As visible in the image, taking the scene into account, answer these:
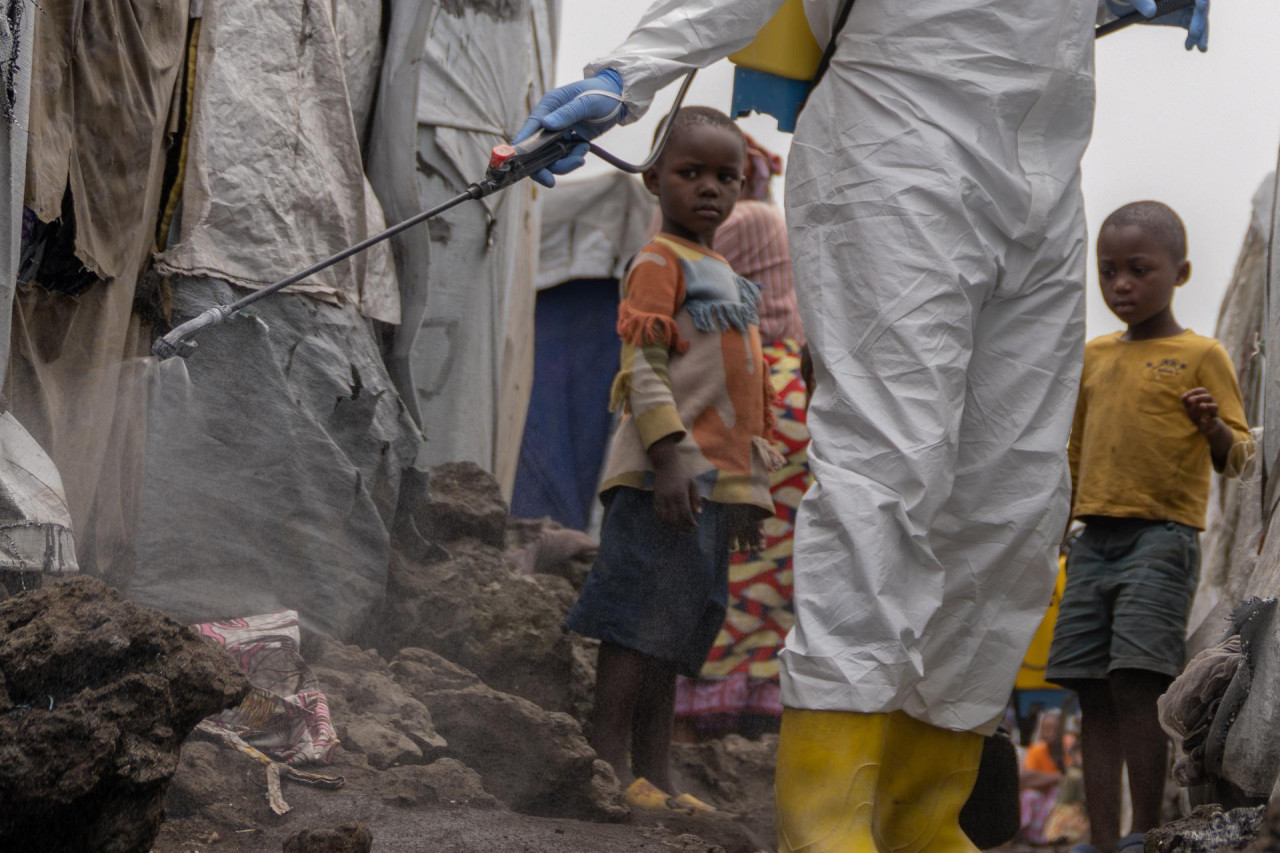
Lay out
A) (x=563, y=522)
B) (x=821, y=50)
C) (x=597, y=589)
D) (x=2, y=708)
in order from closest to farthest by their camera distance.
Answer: (x=2, y=708), (x=821, y=50), (x=597, y=589), (x=563, y=522)

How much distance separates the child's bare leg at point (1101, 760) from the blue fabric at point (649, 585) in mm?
840

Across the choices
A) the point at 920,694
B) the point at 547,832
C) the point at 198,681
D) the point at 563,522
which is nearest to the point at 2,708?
the point at 198,681

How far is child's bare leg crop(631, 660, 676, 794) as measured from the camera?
2805 mm

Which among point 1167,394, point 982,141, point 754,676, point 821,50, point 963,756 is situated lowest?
point 754,676

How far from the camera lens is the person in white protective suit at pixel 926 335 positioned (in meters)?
1.89

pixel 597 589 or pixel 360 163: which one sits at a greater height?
pixel 360 163

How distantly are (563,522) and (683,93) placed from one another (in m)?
3.16

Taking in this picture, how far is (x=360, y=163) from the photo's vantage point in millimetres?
3010

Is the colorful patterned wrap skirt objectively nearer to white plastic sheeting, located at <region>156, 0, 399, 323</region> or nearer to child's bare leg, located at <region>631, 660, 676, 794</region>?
child's bare leg, located at <region>631, 660, 676, 794</region>

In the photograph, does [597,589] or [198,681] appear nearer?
[198,681]

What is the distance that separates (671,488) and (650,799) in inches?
24.1

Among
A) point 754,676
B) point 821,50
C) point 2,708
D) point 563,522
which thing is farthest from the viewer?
point 563,522

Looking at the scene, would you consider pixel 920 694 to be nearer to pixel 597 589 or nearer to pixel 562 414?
pixel 597 589

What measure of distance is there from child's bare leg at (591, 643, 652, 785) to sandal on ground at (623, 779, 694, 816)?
→ 39 millimetres
